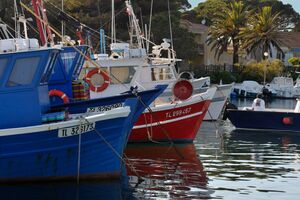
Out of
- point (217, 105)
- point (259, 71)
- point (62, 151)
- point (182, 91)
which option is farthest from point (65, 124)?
point (259, 71)

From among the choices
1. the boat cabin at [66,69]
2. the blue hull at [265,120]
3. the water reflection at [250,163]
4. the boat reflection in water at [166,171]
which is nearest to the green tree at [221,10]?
the blue hull at [265,120]

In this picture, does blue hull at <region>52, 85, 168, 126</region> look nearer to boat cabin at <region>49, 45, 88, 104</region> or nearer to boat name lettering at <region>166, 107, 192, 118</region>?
boat cabin at <region>49, 45, 88, 104</region>

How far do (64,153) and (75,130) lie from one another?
24.0 inches

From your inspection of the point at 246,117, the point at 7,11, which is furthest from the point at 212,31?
the point at 246,117

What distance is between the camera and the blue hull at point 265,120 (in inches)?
1066

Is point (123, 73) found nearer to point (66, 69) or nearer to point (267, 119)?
point (66, 69)

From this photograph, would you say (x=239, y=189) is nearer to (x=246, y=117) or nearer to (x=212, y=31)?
(x=246, y=117)

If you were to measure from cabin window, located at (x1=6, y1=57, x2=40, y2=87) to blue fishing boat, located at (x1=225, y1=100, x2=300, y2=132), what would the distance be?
14018mm

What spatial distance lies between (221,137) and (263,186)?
34.2ft

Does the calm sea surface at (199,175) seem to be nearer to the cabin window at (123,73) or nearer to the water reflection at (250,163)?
the water reflection at (250,163)

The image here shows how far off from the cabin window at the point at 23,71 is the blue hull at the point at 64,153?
118cm

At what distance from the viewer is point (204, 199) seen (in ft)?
45.8

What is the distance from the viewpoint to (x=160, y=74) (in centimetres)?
2495

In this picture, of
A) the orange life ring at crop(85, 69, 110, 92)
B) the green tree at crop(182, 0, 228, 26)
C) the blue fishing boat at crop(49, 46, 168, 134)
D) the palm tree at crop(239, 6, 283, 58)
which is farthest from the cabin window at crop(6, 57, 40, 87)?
the green tree at crop(182, 0, 228, 26)
